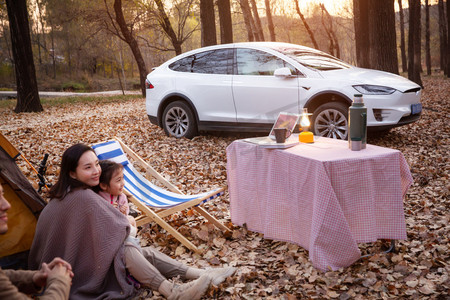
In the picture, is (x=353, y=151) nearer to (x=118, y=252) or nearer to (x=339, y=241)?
(x=339, y=241)

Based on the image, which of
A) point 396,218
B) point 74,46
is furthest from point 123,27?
point 74,46

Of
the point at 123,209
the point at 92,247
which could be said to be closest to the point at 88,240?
the point at 92,247

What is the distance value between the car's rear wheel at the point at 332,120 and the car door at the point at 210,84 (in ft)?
5.40

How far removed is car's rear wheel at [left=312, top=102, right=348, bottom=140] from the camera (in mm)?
7262

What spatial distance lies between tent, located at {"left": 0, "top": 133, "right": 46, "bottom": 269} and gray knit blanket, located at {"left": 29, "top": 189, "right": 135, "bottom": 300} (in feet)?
1.52

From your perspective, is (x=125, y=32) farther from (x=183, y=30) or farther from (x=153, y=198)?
(x=183, y=30)

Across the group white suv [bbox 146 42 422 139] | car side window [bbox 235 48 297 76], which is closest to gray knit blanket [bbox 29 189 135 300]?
white suv [bbox 146 42 422 139]

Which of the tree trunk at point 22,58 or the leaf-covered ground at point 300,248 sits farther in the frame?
the tree trunk at point 22,58

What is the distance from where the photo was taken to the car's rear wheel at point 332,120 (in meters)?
7.26

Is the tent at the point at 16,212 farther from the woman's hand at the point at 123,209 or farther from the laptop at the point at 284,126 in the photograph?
the laptop at the point at 284,126

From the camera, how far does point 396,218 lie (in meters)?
3.54

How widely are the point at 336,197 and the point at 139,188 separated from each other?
224 centimetres

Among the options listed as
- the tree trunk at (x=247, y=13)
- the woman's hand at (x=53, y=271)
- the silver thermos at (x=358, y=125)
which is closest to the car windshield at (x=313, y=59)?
the silver thermos at (x=358, y=125)

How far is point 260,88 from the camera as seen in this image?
7.83 m
